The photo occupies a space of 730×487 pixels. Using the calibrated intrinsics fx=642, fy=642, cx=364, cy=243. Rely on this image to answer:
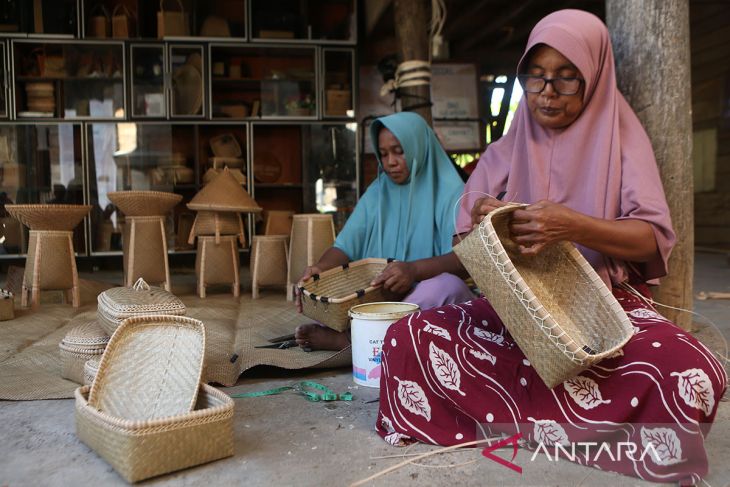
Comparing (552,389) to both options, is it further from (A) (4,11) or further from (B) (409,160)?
(A) (4,11)

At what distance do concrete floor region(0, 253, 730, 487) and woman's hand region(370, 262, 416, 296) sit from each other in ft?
1.43

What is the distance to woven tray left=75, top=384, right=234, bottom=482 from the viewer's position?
4.78 ft

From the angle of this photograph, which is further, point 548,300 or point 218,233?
point 218,233

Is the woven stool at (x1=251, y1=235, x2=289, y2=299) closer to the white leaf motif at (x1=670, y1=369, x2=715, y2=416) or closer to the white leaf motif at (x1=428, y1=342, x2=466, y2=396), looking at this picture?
the white leaf motif at (x1=428, y1=342, x2=466, y2=396)

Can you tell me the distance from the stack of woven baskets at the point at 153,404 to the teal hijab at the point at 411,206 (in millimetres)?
1185

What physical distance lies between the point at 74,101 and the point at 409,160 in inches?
186

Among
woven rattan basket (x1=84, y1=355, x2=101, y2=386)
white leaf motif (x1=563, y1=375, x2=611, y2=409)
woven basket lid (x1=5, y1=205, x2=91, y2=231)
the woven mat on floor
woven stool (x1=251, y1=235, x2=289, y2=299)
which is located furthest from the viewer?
woven stool (x1=251, y1=235, x2=289, y2=299)

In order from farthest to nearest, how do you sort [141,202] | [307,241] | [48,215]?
1. [307,241]
2. [141,202]
3. [48,215]

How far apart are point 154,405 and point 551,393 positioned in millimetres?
1039

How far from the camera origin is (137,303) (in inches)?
88.4

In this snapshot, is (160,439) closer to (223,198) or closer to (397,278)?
(397,278)

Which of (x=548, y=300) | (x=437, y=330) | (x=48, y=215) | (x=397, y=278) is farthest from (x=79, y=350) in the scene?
(x=48, y=215)

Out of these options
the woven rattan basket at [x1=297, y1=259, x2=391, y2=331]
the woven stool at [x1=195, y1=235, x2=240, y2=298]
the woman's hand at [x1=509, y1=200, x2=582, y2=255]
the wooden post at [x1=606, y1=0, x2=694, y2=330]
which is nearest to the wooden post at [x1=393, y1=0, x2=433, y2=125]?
the woven stool at [x1=195, y1=235, x2=240, y2=298]

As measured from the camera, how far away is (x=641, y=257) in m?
1.64
